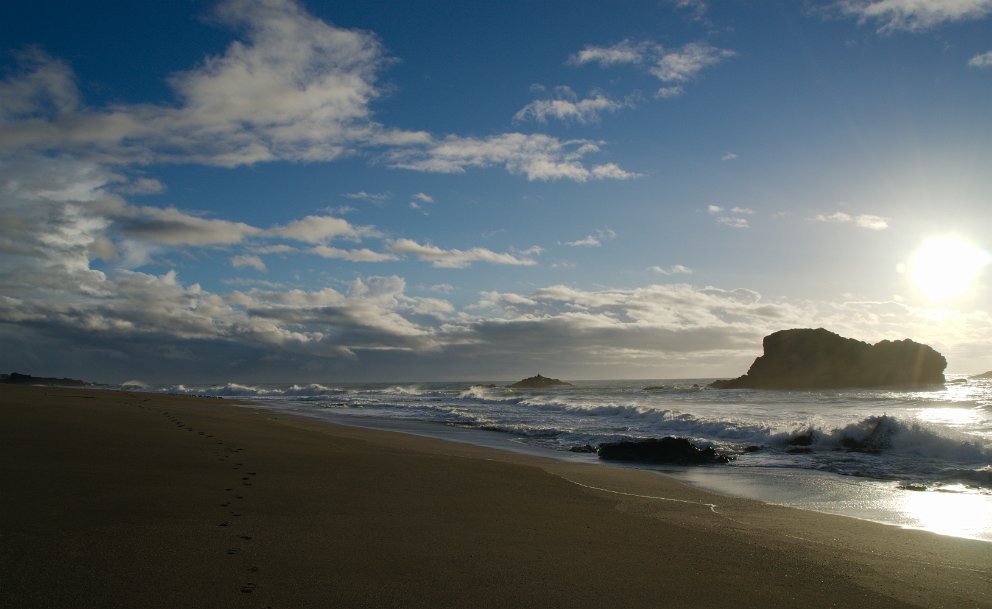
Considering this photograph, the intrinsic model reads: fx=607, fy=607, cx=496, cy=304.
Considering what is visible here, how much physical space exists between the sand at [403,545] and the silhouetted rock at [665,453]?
496cm

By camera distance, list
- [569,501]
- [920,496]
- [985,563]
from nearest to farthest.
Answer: [985,563] < [569,501] < [920,496]

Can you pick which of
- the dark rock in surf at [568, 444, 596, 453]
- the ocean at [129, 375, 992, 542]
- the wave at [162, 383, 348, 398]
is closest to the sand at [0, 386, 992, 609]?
the ocean at [129, 375, 992, 542]

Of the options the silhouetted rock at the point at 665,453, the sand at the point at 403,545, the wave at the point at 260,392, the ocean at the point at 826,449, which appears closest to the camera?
the sand at the point at 403,545

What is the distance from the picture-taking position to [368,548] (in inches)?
195

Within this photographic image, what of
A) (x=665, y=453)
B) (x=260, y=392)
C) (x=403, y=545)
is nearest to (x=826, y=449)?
(x=665, y=453)

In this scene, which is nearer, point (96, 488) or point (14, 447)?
point (96, 488)

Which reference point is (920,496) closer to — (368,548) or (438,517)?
(438,517)

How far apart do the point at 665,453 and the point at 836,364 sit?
66219mm

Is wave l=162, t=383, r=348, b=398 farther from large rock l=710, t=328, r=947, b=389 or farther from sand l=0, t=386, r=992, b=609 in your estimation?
sand l=0, t=386, r=992, b=609

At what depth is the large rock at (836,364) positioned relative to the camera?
6400cm

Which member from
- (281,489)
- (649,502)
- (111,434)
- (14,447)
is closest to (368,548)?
(281,489)

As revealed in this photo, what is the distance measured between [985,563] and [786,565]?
210 centimetres

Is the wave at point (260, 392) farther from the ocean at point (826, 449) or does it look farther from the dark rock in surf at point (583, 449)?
the dark rock in surf at point (583, 449)

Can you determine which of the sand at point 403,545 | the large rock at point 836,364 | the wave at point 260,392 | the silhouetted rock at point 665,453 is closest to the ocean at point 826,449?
the silhouetted rock at point 665,453
